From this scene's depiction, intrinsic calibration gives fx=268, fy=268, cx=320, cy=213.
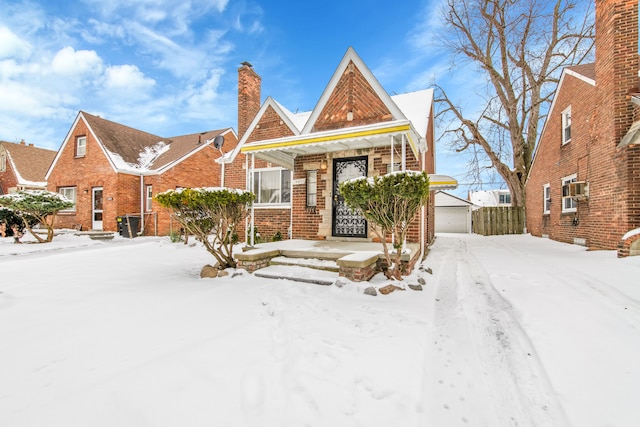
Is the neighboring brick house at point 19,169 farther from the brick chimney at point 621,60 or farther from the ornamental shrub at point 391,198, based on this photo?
the brick chimney at point 621,60

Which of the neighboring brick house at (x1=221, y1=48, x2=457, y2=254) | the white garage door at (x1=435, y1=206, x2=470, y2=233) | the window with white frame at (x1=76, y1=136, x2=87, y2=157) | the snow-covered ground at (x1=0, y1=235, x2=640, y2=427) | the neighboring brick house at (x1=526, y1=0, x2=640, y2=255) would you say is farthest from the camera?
the white garage door at (x1=435, y1=206, x2=470, y2=233)

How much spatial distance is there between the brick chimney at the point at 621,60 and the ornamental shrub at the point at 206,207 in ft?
32.2

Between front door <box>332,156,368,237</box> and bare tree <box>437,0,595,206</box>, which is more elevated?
bare tree <box>437,0,595,206</box>

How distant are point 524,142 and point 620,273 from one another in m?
15.7

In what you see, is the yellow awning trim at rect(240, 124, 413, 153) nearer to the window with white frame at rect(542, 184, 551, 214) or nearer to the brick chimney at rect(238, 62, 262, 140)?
the brick chimney at rect(238, 62, 262, 140)

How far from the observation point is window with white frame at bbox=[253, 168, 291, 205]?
1013cm

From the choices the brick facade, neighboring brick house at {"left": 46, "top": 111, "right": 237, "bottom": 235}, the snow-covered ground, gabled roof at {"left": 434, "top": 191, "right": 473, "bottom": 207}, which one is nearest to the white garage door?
Answer: gabled roof at {"left": 434, "top": 191, "right": 473, "bottom": 207}

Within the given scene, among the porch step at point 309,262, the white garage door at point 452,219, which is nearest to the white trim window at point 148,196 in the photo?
the porch step at point 309,262

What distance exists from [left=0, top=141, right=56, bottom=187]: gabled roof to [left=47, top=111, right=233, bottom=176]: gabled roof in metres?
6.33

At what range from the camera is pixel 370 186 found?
15.2 feet

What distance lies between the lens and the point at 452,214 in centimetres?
2606

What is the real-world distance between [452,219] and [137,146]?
26.6 m

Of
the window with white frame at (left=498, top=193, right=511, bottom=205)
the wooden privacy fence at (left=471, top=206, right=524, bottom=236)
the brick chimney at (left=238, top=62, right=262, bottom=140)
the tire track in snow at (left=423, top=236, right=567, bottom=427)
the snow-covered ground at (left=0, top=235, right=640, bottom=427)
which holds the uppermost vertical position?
the brick chimney at (left=238, top=62, right=262, bottom=140)

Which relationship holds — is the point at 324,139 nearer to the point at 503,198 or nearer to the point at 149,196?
the point at 149,196
